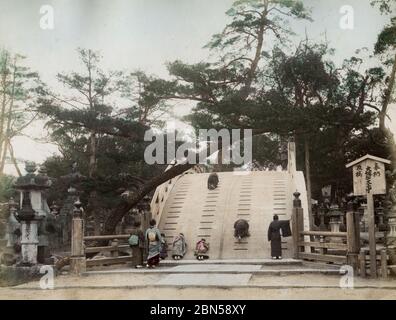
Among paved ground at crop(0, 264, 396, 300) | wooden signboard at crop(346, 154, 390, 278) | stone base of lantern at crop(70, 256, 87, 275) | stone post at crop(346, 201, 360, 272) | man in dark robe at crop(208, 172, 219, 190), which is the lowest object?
paved ground at crop(0, 264, 396, 300)

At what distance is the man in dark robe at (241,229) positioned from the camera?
1496cm

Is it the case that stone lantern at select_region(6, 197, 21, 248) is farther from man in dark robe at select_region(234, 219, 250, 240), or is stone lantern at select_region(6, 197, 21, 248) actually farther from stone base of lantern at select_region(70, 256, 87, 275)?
man in dark robe at select_region(234, 219, 250, 240)

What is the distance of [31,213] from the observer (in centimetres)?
1158

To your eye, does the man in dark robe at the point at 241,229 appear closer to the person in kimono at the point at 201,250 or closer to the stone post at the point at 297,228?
the person in kimono at the point at 201,250

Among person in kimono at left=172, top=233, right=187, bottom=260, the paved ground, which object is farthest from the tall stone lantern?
person in kimono at left=172, top=233, right=187, bottom=260

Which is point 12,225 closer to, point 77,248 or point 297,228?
point 77,248

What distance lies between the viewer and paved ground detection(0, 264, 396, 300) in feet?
28.4

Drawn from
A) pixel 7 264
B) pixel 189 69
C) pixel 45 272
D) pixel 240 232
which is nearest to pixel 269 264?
pixel 240 232

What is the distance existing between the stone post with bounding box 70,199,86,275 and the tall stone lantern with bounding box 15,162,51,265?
0.92 meters

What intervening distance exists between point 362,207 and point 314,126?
1075 cm

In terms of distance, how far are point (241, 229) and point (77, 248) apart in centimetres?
542

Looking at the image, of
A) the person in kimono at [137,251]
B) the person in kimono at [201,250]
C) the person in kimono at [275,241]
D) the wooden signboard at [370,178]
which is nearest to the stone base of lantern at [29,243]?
the person in kimono at [137,251]

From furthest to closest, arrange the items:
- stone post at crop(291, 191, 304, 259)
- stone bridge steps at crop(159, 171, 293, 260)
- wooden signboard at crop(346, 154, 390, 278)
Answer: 1. stone bridge steps at crop(159, 171, 293, 260)
2. stone post at crop(291, 191, 304, 259)
3. wooden signboard at crop(346, 154, 390, 278)
